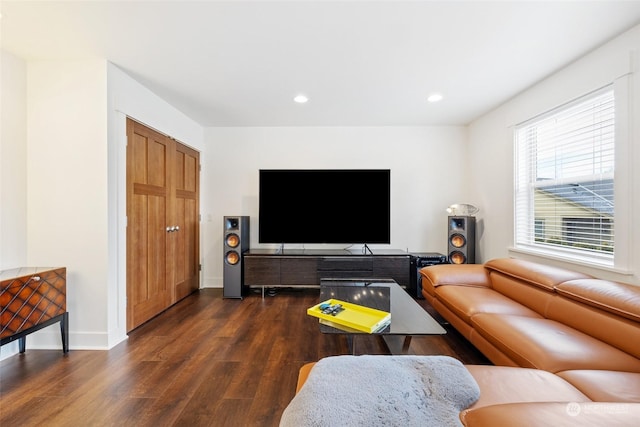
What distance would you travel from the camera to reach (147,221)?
2598 mm

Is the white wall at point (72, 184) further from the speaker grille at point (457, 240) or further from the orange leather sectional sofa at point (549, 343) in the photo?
the speaker grille at point (457, 240)

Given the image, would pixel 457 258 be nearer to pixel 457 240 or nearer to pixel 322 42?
pixel 457 240

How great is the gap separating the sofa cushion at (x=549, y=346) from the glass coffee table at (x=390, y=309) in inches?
12.8

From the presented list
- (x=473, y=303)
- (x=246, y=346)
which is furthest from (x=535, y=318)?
(x=246, y=346)

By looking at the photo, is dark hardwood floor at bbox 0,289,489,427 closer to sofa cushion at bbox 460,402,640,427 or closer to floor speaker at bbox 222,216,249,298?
floor speaker at bbox 222,216,249,298

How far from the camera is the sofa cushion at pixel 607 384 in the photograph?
3.12ft

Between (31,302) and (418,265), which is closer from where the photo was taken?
(31,302)

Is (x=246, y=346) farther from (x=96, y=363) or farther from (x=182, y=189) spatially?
(x=182, y=189)

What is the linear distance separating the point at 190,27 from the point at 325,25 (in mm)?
902

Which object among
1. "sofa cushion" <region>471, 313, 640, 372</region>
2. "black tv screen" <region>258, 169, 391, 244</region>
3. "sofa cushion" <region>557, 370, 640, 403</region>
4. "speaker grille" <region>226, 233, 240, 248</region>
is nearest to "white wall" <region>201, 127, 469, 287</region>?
"black tv screen" <region>258, 169, 391, 244</region>

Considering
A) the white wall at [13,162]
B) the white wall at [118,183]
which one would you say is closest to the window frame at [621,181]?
the white wall at [118,183]

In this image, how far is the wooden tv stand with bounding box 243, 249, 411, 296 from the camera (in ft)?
10.8

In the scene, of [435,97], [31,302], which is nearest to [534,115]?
[435,97]

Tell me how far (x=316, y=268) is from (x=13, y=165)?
289 centimetres
